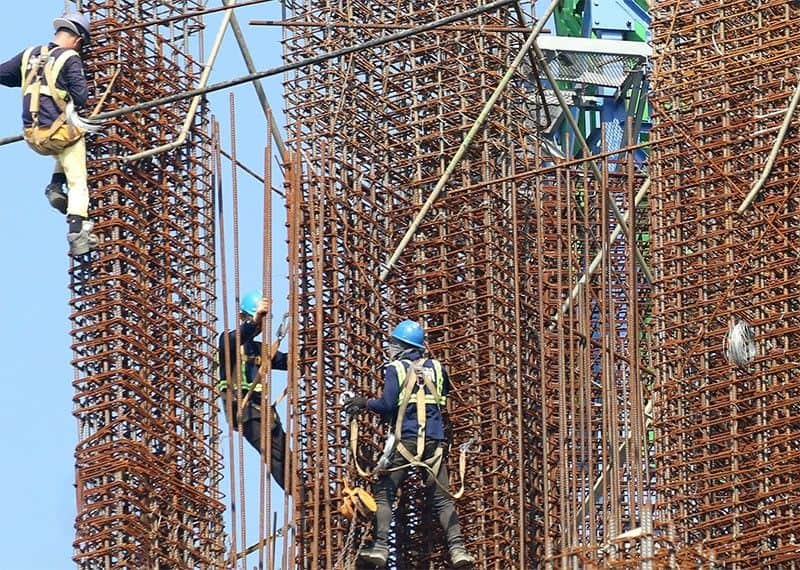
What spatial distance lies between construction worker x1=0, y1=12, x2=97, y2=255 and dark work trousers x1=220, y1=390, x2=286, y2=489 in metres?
2.87

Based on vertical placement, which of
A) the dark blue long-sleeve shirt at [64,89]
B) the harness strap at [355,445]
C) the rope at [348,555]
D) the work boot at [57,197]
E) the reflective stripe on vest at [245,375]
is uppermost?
the dark blue long-sleeve shirt at [64,89]

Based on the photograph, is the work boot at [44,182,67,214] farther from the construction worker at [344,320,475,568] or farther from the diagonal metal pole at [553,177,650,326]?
the diagonal metal pole at [553,177,650,326]

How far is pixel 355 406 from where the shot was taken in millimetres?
31703

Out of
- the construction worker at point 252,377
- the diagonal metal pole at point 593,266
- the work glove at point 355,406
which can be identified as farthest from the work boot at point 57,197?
the diagonal metal pole at point 593,266

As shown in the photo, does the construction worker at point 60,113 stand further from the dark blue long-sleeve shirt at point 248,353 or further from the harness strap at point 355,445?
the harness strap at point 355,445

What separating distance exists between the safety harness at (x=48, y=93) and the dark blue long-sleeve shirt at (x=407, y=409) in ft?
14.0

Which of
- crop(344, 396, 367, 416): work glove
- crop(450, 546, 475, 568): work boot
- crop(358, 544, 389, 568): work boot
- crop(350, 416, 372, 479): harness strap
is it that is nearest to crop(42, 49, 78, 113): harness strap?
crop(344, 396, 367, 416): work glove

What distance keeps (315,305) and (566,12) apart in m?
12.0

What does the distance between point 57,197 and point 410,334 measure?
13.6ft

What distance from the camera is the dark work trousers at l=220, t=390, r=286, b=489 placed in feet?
106

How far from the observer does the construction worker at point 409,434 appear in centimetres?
3122

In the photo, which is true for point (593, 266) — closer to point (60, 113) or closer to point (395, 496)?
point (395, 496)

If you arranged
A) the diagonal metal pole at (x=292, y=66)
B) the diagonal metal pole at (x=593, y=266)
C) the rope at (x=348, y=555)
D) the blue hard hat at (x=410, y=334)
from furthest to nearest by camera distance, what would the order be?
the diagonal metal pole at (x=593, y=266) → the blue hard hat at (x=410, y=334) → the rope at (x=348, y=555) → the diagonal metal pole at (x=292, y=66)

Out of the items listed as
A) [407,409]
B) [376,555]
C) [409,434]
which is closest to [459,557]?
[376,555]
